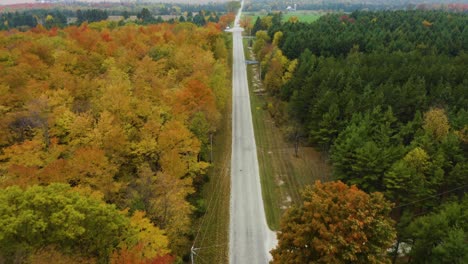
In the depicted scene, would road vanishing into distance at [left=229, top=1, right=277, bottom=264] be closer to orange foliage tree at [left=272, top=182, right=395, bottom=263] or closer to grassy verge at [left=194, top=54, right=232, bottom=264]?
grassy verge at [left=194, top=54, right=232, bottom=264]

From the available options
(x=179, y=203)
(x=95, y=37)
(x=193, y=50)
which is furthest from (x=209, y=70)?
(x=179, y=203)

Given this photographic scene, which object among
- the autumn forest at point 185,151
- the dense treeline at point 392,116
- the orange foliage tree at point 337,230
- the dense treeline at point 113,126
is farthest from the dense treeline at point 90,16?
the orange foliage tree at point 337,230

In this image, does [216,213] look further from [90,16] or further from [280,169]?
[90,16]

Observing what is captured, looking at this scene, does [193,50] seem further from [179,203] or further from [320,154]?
[179,203]

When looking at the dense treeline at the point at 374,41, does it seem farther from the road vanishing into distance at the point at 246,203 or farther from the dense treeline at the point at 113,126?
the dense treeline at the point at 113,126

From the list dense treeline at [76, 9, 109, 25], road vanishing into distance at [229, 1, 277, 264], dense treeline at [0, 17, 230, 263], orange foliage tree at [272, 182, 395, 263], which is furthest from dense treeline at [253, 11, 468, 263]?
dense treeline at [76, 9, 109, 25]

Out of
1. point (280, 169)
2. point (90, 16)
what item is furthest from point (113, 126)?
point (90, 16)
